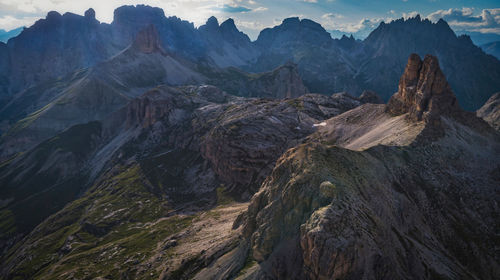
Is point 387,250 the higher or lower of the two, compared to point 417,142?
lower

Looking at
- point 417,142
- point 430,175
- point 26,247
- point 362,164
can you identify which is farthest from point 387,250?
point 26,247

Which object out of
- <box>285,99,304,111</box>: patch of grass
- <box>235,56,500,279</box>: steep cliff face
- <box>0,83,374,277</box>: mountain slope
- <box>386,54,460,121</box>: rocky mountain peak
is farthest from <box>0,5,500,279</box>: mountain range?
<box>285,99,304,111</box>: patch of grass

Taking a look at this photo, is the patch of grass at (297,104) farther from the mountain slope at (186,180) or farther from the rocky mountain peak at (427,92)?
the rocky mountain peak at (427,92)

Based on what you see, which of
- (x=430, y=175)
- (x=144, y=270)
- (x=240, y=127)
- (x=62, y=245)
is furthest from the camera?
(x=240, y=127)

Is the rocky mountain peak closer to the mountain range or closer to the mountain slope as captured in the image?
the mountain range

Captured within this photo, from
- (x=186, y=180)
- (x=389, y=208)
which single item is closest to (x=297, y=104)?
(x=186, y=180)

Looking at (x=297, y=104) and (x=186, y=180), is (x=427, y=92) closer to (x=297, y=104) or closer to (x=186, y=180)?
(x=297, y=104)

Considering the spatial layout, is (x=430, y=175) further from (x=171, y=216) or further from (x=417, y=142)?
(x=171, y=216)

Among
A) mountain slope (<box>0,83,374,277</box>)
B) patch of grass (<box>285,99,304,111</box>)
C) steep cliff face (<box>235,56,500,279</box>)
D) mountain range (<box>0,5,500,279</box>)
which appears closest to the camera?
steep cliff face (<box>235,56,500,279</box>)
